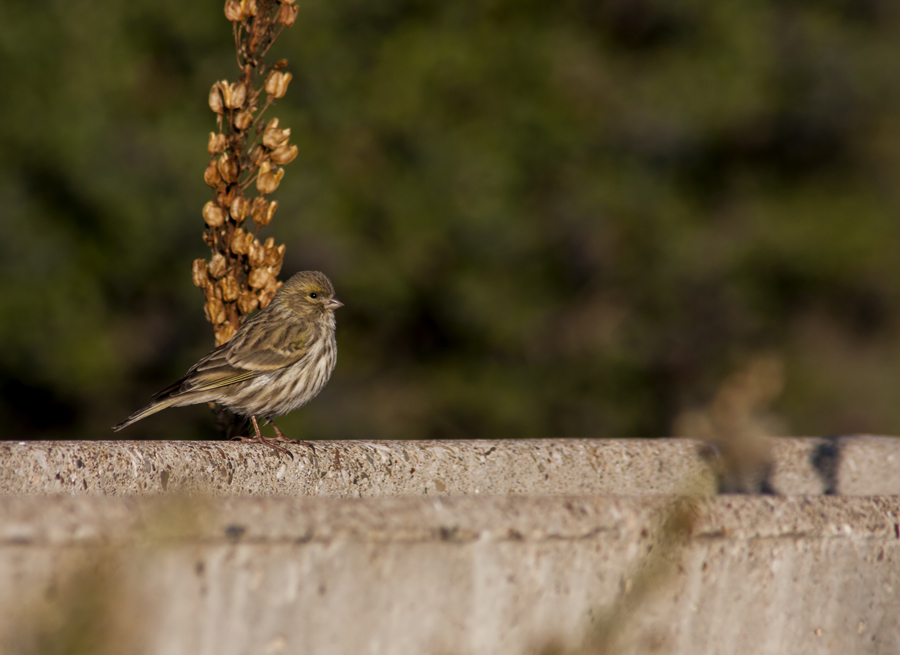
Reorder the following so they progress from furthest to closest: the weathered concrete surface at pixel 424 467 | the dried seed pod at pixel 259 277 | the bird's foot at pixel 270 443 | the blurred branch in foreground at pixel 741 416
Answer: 1. the dried seed pod at pixel 259 277
2. the bird's foot at pixel 270 443
3. the weathered concrete surface at pixel 424 467
4. the blurred branch in foreground at pixel 741 416

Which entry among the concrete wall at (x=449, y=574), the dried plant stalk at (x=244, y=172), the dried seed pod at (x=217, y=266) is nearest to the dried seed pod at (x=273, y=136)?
the dried plant stalk at (x=244, y=172)

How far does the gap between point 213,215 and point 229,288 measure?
0.23 m

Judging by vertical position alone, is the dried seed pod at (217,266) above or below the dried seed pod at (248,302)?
above

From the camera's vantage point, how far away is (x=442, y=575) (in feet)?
5.52

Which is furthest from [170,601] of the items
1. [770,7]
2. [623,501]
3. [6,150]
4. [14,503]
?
[770,7]

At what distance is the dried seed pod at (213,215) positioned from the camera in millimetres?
3178

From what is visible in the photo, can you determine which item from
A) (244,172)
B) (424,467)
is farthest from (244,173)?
(424,467)

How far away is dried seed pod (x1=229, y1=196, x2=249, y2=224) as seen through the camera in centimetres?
317

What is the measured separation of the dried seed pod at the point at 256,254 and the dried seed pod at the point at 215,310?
194 millimetres

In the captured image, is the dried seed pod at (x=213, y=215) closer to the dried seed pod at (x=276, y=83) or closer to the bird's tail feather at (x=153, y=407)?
the dried seed pod at (x=276, y=83)

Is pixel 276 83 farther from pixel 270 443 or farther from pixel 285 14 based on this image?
pixel 270 443

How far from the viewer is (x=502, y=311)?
8148mm

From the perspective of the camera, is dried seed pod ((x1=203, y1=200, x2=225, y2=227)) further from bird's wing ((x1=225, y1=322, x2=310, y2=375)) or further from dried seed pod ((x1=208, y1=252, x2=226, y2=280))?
bird's wing ((x1=225, y1=322, x2=310, y2=375))

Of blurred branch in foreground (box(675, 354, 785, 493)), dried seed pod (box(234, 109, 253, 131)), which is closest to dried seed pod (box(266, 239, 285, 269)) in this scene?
dried seed pod (box(234, 109, 253, 131))
